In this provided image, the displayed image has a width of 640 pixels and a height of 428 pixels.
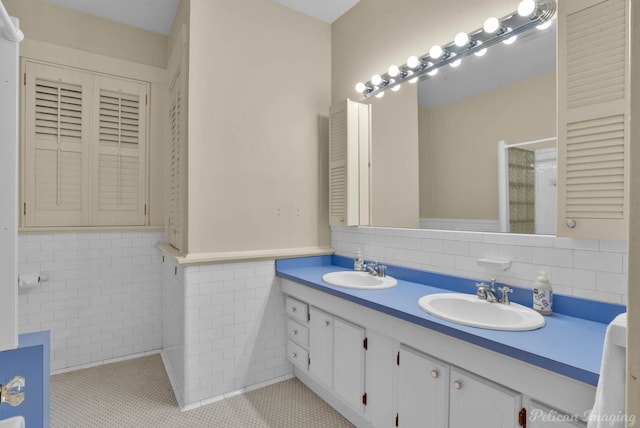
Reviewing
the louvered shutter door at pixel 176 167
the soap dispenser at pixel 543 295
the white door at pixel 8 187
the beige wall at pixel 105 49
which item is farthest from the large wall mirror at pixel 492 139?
the beige wall at pixel 105 49

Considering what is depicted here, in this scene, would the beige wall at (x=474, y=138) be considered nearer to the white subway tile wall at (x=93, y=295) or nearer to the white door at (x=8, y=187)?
the white door at (x=8, y=187)

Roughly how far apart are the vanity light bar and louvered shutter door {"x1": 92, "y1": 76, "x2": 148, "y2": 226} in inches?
77.0

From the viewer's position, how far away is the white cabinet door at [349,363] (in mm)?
1808

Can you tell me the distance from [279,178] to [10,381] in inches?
70.6

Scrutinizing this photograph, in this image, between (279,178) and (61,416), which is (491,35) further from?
(61,416)

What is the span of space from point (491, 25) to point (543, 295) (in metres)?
1.29

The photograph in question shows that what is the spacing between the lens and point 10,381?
3.76ft

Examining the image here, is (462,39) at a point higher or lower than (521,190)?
higher

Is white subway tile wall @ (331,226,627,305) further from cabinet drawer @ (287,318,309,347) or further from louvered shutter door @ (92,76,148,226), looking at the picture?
louvered shutter door @ (92,76,148,226)

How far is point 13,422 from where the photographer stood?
106 centimetres

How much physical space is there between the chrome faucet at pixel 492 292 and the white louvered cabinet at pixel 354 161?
0.99m

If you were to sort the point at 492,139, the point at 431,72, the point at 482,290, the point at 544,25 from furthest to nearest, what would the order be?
1. the point at 431,72
2. the point at 492,139
3. the point at 482,290
4. the point at 544,25

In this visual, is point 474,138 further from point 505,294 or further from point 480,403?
point 480,403

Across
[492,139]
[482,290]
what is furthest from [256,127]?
[482,290]
